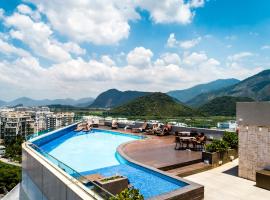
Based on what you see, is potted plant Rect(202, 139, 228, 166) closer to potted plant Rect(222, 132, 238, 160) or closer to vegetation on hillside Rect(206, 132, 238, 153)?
vegetation on hillside Rect(206, 132, 238, 153)

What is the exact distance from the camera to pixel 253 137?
8000mm

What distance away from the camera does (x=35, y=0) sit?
12672mm

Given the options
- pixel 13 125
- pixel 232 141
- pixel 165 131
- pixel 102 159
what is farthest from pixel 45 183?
pixel 13 125

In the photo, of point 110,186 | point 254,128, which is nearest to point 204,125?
point 254,128

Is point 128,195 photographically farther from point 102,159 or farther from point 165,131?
point 165,131

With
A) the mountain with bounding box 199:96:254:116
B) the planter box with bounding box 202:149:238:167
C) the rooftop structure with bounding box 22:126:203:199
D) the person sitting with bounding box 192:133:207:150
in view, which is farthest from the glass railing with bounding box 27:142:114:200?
the mountain with bounding box 199:96:254:116

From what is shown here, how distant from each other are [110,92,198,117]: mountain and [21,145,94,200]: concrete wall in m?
80.2

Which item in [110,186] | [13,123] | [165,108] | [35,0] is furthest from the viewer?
[13,123]

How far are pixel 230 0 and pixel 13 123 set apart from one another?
122189 mm

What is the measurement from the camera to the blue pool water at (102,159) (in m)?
7.11

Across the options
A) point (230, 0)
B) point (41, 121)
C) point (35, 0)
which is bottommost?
point (41, 121)

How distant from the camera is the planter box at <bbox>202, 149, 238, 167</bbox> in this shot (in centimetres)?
948

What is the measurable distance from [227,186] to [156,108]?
90.4 metres

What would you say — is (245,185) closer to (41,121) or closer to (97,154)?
(97,154)
